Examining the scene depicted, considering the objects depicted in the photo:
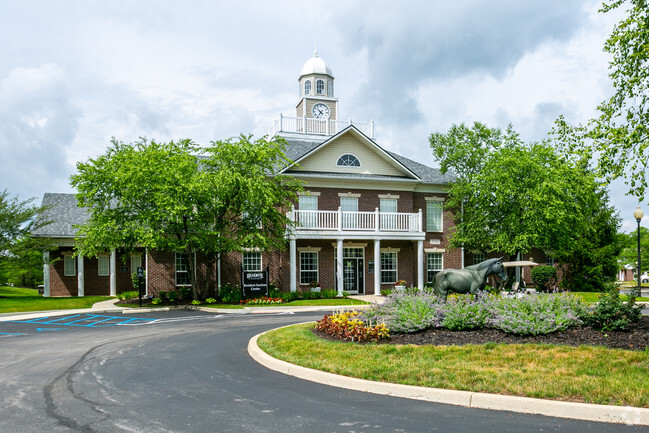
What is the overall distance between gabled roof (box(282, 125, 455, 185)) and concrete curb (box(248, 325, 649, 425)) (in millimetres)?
21284

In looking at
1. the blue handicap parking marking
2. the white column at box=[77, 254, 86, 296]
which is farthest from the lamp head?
the white column at box=[77, 254, 86, 296]

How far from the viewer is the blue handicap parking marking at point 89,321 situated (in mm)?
18172

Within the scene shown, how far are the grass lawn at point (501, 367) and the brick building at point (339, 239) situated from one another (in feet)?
59.2

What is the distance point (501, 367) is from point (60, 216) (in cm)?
3155

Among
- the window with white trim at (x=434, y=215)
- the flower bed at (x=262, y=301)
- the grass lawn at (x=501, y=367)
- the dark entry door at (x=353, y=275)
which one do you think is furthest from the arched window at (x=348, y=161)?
the grass lawn at (x=501, y=367)

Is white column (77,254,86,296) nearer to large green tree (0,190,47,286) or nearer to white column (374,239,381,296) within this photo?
large green tree (0,190,47,286)

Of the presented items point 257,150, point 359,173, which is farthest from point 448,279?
point 359,173

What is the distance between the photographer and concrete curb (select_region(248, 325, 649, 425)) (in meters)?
6.30

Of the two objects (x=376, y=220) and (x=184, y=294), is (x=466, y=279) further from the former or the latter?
(x=184, y=294)

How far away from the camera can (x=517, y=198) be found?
29031 millimetres

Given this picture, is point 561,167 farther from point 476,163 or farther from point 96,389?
point 96,389

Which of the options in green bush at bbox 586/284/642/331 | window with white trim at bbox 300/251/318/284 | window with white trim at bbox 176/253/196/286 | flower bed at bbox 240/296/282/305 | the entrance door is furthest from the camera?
the entrance door

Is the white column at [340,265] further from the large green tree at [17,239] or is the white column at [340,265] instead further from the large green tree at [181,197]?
the large green tree at [17,239]

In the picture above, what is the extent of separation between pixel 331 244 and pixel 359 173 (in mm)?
4429
